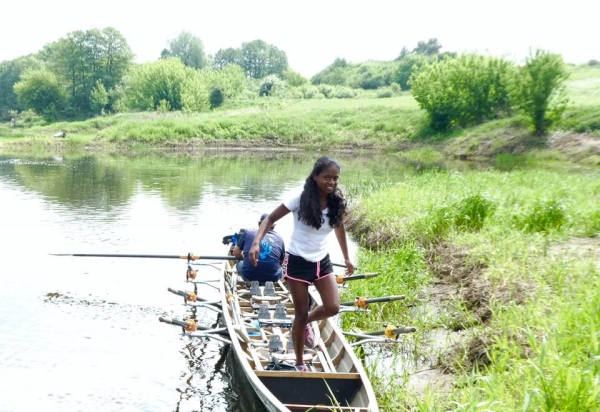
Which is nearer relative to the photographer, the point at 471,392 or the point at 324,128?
the point at 471,392

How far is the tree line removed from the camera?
3803 centimetres

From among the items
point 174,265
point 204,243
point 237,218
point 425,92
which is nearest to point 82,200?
point 237,218

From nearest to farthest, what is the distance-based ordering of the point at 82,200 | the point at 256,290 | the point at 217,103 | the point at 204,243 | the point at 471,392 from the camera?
the point at 471,392 < the point at 256,290 < the point at 204,243 < the point at 82,200 < the point at 217,103

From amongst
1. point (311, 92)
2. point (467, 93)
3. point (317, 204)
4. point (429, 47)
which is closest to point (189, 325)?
point (317, 204)

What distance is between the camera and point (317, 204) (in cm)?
550

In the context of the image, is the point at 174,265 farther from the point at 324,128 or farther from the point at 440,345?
the point at 324,128

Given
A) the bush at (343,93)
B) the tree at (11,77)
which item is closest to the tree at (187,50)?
the tree at (11,77)

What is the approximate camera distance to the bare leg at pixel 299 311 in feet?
18.8

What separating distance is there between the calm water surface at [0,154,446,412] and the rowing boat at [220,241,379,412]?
2.28ft

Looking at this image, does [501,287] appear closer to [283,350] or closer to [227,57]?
[283,350]

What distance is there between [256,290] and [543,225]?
518 cm

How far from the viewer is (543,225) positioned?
34.2ft

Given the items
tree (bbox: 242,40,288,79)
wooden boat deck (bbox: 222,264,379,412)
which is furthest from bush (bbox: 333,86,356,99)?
wooden boat deck (bbox: 222,264,379,412)

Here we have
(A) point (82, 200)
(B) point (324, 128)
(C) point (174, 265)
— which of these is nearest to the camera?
(C) point (174, 265)
